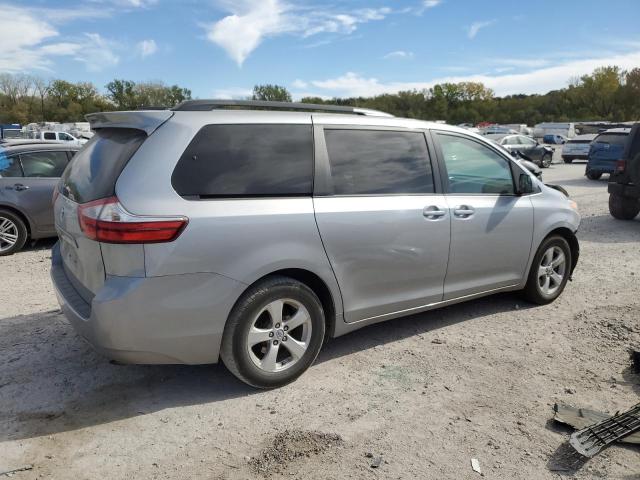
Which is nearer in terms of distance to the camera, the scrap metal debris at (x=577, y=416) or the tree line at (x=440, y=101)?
the scrap metal debris at (x=577, y=416)

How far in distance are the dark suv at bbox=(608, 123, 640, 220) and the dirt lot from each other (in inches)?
222

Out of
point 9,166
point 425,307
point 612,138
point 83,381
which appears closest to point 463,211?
point 425,307

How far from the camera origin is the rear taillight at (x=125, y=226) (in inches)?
115

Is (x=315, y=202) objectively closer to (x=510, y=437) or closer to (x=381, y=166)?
(x=381, y=166)

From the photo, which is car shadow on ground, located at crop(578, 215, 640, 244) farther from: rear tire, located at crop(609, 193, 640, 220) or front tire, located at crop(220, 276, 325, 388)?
front tire, located at crop(220, 276, 325, 388)

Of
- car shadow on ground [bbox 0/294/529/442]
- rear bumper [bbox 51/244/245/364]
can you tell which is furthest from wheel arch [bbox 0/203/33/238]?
rear bumper [bbox 51/244/245/364]

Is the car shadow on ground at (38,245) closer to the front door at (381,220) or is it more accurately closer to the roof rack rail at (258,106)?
the roof rack rail at (258,106)

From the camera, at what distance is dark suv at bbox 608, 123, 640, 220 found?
31.6 ft

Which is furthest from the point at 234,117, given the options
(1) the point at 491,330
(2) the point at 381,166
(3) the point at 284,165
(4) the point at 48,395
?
(1) the point at 491,330

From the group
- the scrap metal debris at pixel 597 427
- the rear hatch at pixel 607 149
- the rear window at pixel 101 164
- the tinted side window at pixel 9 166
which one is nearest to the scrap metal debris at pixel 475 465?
the scrap metal debris at pixel 597 427

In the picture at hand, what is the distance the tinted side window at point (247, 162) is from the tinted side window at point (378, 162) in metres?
0.24

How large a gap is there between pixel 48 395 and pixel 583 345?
13.3 ft

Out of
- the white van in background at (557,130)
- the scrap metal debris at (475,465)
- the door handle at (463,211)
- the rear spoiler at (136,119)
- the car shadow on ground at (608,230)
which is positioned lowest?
the scrap metal debris at (475,465)

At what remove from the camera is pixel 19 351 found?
411 cm
